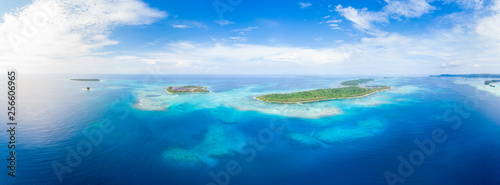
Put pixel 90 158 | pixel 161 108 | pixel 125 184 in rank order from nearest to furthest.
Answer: pixel 125 184, pixel 90 158, pixel 161 108

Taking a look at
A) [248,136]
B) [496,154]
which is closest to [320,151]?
[248,136]

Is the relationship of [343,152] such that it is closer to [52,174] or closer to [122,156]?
[122,156]

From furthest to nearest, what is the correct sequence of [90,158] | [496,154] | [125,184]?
[496,154], [90,158], [125,184]

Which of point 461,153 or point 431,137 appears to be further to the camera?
point 431,137

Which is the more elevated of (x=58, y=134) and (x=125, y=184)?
(x=58, y=134)

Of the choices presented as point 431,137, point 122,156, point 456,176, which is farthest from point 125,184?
point 431,137

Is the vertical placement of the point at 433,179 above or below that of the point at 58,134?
below

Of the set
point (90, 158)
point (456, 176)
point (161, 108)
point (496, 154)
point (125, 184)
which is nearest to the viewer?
point (125, 184)

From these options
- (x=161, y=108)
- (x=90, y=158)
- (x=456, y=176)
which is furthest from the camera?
(x=161, y=108)

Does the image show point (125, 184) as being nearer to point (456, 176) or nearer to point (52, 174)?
point (52, 174)
